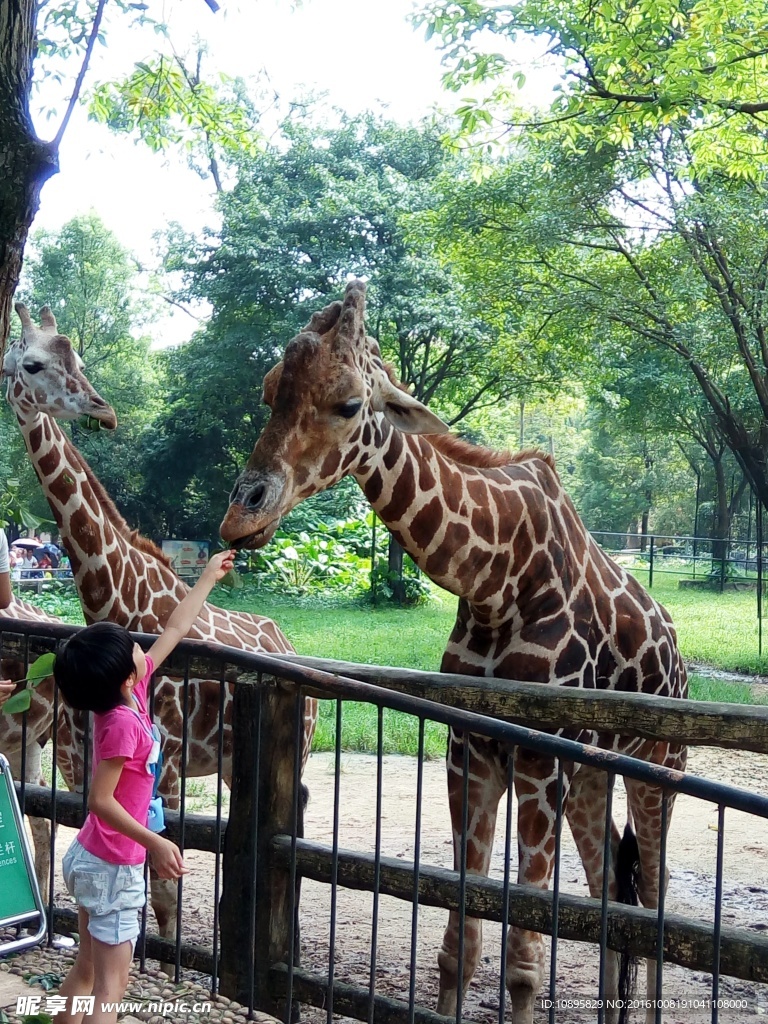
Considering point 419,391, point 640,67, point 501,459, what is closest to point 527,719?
point 501,459

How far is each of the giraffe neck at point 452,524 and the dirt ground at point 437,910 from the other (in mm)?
1795

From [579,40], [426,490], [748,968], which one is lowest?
[748,968]

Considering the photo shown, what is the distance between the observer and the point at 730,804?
2.12 m

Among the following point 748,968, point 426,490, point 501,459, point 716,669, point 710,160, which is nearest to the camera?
point 748,968

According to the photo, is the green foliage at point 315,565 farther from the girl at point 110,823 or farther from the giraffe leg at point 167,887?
the girl at point 110,823

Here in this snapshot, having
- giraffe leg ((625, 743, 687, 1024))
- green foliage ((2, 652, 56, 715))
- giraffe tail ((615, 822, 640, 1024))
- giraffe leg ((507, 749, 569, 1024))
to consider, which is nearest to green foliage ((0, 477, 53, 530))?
green foliage ((2, 652, 56, 715))

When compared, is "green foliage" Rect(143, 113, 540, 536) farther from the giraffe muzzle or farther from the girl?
the girl

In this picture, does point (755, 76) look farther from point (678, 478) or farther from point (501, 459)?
point (678, 478)

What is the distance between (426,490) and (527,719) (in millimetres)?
920

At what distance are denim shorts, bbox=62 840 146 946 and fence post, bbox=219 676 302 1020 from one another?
2.13 ft

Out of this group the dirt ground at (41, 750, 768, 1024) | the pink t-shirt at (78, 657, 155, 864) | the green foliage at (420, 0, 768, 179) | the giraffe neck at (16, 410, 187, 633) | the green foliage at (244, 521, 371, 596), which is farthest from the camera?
the green foliage at (244, 521, 371, 596)

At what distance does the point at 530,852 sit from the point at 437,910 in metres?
2.19

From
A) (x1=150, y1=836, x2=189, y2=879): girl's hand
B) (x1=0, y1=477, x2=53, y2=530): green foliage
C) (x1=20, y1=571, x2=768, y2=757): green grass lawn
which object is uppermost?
(x1=0, y1=477, x2=53, y2=530): green foliage

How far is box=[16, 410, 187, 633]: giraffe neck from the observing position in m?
4.63
